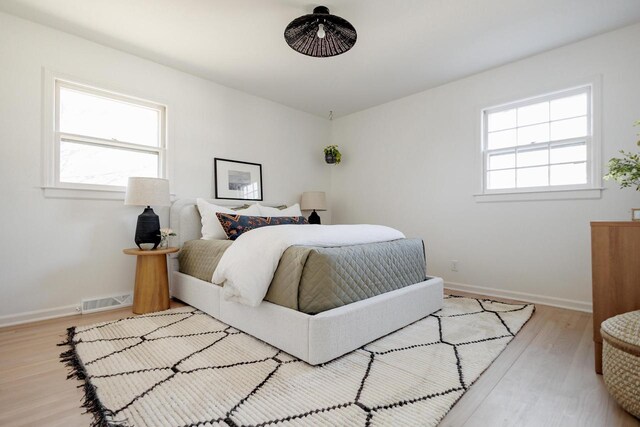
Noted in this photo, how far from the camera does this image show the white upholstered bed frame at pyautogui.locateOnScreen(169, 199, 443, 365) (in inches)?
65.6

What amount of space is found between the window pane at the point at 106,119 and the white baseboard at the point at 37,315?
5.11 feet

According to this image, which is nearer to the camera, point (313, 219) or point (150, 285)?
point (150, 285)

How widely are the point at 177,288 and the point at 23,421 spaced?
1.80 metres

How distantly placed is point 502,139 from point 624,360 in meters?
2.65

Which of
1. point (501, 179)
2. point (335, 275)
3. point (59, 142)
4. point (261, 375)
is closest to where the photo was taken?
point (261, 375)

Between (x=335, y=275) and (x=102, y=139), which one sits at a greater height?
(x=102, y=139)

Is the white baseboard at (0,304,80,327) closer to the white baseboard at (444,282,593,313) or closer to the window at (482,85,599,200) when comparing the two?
the white baseboard at (444,282,593,313)

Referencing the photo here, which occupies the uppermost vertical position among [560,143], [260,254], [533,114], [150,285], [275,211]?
[533,114]

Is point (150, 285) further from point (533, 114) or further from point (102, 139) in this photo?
point (533, 114)

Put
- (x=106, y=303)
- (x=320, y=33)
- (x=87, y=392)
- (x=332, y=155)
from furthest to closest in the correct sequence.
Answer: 1. (x=332, y=155)
2. (x=106, y=303)
3. (x=320, y=33)
4. (x=87, y=392)

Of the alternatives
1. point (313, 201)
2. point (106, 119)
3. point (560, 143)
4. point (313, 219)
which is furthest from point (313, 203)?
point (560, 143)

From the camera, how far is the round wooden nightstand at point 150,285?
8.74 ft

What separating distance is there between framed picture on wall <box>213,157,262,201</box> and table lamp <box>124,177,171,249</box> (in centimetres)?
90

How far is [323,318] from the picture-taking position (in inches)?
64.9
